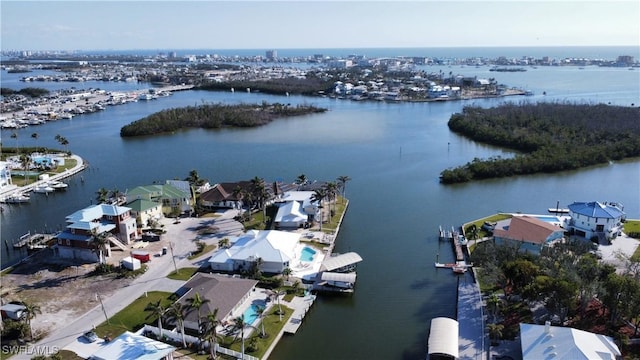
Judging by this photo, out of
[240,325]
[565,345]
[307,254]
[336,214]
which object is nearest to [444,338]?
[565,345]

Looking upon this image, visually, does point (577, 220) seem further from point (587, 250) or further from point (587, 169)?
point (587, 169)

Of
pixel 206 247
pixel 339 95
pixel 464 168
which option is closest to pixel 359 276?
pixel 206 247

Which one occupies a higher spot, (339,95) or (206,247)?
(339,95)

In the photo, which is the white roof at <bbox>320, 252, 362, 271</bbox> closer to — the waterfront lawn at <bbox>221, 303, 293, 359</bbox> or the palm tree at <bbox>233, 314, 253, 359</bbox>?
the waterfront lawn at <bbox>221, 303, 293, 359</bbox>

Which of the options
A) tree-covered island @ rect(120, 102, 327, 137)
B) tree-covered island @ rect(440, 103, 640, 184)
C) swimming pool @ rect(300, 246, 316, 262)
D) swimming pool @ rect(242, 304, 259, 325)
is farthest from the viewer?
tree-covered island @ rect(120, 102, 327, 137)

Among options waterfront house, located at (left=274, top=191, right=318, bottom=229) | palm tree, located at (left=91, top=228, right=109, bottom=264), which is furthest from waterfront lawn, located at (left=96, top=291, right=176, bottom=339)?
waterfront house, located at (left=274, top=191, right=318, bottom=229)

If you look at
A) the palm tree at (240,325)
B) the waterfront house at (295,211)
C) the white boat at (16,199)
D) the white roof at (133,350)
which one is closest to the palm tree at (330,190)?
the waterfront house at (295,211)

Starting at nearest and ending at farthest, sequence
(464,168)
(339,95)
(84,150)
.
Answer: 1. (464,168)
2. (84,150)
3. (339,95)
